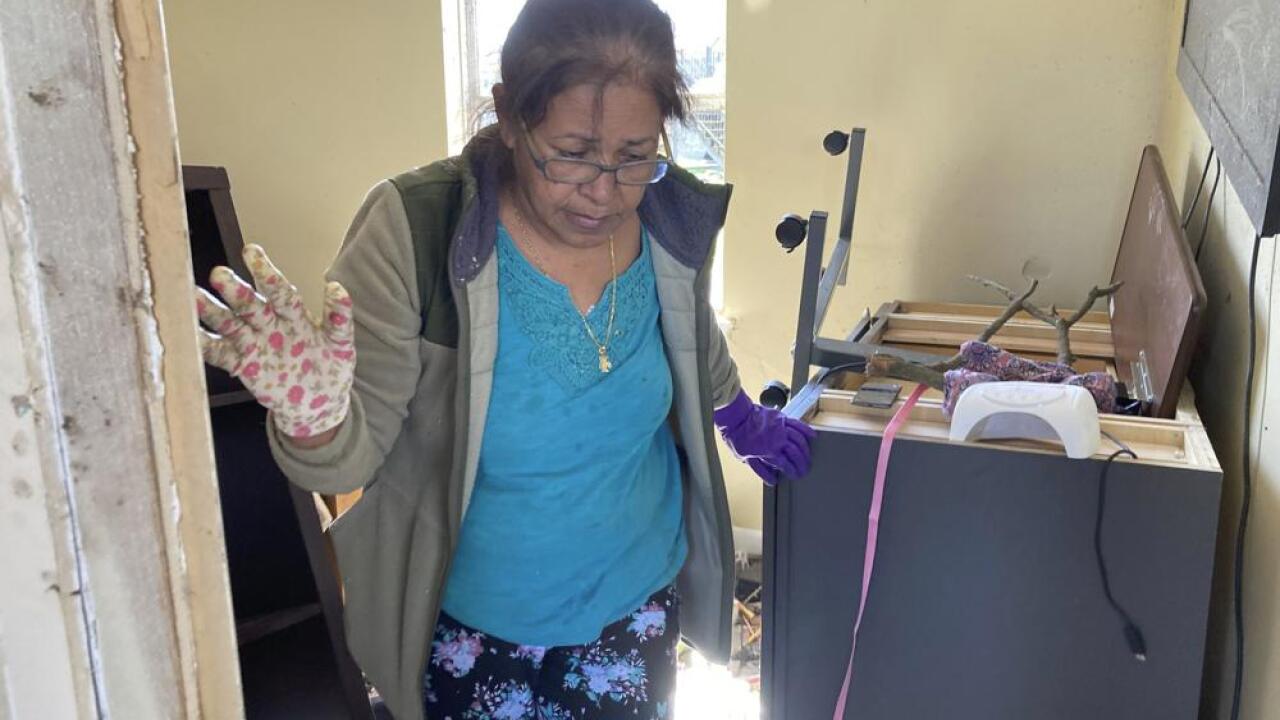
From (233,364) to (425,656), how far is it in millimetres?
484

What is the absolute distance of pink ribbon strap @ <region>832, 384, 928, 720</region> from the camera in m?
1.14

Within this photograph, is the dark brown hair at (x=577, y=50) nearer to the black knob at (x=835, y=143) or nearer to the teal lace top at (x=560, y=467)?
the teal lace top at (x=560, y=467)

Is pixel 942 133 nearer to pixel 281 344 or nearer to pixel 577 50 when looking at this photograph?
pixel 577 50

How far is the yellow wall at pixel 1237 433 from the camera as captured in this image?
966 millimetres

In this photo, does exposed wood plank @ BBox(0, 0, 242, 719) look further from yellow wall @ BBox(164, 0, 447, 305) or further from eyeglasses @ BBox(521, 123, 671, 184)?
yellow wall @ BBox(164, 0, 447, 305)

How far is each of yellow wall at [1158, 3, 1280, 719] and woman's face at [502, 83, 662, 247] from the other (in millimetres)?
702

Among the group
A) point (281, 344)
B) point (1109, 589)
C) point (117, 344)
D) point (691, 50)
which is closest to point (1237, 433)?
point (1109, 589)

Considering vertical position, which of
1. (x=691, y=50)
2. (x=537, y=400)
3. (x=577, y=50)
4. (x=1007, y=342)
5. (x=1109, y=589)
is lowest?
(x=1109, y=589)

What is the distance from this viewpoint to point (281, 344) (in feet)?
2.22

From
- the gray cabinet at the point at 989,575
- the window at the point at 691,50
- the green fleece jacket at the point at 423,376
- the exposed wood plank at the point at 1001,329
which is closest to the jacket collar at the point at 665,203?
the green fleece jacket at the point at 423,376

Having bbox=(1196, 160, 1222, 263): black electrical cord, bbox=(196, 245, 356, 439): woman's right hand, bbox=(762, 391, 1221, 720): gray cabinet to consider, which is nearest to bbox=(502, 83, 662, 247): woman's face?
bbox=(196, 245, 356, 439): woman's right hand

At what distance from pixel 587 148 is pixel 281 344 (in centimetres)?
40

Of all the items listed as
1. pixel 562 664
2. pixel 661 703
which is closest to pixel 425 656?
pixel 562 664

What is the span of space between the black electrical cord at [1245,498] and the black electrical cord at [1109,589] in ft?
0.32
